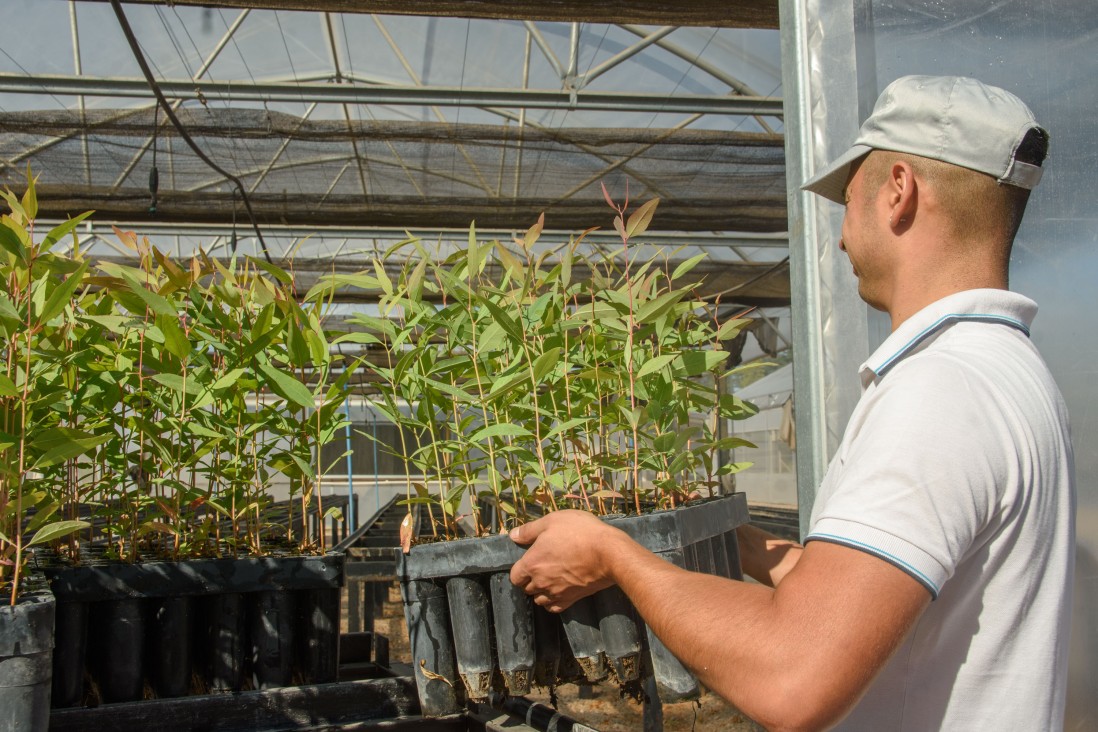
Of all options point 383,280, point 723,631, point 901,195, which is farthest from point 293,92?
point 723,631

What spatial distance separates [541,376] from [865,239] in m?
0.47

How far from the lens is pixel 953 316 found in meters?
0.74

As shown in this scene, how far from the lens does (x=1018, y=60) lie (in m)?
1.17

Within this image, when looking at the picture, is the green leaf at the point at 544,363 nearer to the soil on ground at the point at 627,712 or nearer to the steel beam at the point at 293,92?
the soil on ground at the point at 627,712

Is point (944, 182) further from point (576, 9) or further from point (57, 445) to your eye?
point (576, 9)

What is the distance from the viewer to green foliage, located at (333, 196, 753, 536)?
1.17 meters

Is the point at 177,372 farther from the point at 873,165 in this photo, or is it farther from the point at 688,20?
the point at 688,20

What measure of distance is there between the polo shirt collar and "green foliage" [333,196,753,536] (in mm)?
391

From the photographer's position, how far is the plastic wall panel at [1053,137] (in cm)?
111

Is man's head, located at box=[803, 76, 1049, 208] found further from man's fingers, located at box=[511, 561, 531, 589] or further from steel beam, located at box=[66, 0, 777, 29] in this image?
steel beam, located at box=[66, 0, 777, 29]

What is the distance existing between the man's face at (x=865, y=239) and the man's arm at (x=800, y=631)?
292 millimetres

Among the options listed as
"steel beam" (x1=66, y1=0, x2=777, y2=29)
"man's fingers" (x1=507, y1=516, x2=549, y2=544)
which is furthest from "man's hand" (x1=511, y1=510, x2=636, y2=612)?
"steel beam" (x1=66, y1=0, x2=777, y2=29)

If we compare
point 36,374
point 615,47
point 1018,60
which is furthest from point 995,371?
point 615,47

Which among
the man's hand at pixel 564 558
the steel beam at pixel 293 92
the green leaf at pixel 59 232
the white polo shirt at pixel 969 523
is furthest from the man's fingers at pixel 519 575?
the steel beam at pixel 293 92
